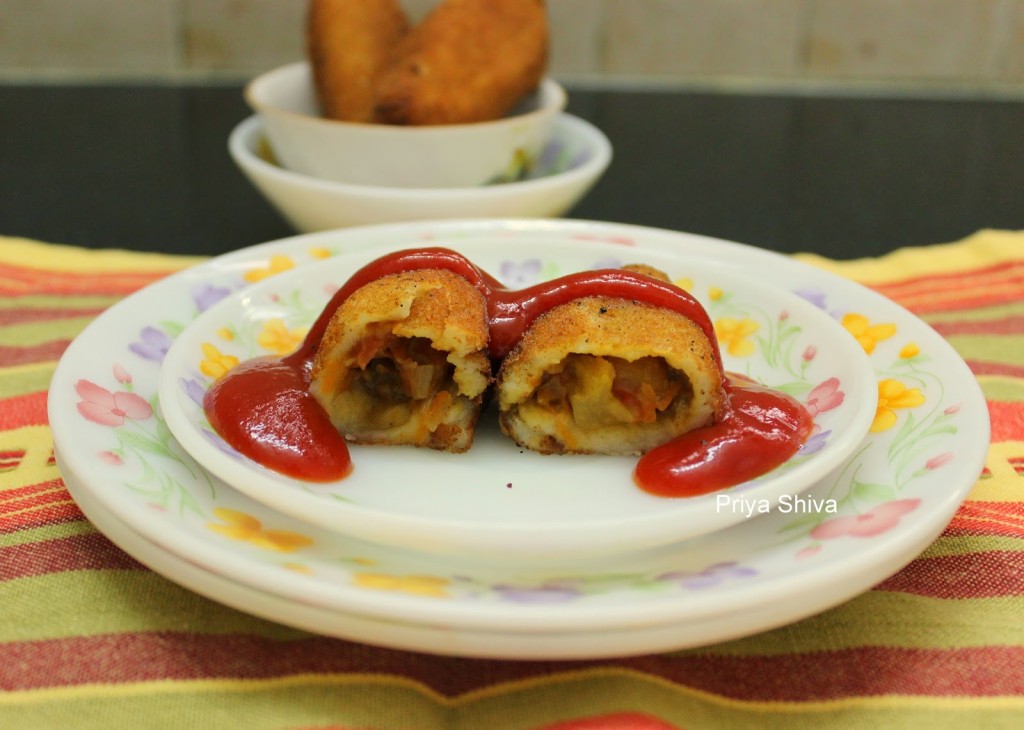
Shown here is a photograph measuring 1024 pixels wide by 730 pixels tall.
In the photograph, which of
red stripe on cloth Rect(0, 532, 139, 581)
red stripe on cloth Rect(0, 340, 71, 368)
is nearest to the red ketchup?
red stripe on cloth Rect(0, 532, 139, 581)

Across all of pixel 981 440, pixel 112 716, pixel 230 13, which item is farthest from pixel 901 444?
pixel 230 13

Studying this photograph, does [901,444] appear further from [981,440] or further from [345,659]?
[345,659]

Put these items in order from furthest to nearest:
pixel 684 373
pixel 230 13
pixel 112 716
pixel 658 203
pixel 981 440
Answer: pixel 230 13 < pixel 658 203 < pixel 684 373 < pixel 981 440 < pixel 112 716

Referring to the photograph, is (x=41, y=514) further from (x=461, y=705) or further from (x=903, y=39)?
(x=903, y=39)

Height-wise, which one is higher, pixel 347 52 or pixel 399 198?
pixel 347 52

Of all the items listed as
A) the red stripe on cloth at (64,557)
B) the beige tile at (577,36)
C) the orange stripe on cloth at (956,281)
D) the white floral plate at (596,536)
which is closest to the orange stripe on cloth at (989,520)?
the white floral plate at (596,536)

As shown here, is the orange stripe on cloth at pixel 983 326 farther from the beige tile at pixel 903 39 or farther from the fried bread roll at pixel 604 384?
the beige tile at pixel 903 39

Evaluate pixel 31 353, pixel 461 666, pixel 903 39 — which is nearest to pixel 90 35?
pixel 31 353

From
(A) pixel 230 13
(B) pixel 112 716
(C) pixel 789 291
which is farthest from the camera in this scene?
(A) pixel 230 13
